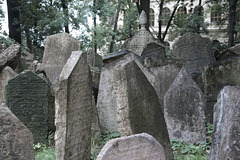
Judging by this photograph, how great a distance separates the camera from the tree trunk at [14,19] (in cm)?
1043

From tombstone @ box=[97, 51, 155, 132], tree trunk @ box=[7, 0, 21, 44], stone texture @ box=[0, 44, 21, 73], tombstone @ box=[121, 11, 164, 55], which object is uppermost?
tree trunk @ box=[7, 0, 21, 44]

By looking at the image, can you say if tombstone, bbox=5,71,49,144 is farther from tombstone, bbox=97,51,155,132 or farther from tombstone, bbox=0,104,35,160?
tombstone, bbox=0,104,35,160

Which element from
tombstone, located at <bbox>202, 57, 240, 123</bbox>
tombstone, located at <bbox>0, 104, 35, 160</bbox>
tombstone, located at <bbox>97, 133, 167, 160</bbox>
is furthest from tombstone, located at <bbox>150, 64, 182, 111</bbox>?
tombstone, located at <bbox>0, 104, 35, 160</bbox>

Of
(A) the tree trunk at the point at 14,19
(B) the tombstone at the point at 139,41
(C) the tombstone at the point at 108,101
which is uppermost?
(A) the tree trunk at the point at 14,19

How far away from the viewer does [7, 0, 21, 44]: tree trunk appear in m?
10.4

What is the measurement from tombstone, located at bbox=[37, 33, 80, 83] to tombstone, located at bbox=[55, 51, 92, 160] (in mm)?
3766

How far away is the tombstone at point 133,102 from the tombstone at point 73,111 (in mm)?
490

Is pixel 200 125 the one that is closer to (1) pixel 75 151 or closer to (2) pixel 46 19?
(1) pixel 75 151

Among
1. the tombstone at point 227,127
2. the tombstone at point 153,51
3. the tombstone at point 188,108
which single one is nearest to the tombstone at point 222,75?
the tombstone at point 188,108

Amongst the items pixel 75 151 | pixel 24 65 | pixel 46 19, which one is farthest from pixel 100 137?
pixel 46 19

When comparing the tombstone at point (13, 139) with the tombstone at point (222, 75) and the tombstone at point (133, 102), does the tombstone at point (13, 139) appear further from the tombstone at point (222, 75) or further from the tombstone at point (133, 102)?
the tombstone at point (222, 75)

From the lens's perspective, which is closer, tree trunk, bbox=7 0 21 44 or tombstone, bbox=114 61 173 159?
tombstone, bbox=114 61 173 159

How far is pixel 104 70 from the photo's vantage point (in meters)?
5.64

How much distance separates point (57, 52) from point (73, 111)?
4.21m
